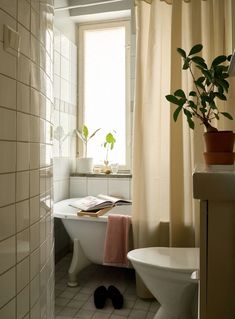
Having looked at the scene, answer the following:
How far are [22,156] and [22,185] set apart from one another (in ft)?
0.35

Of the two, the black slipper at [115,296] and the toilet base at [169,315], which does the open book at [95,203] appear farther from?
the toilet base at [169,315]

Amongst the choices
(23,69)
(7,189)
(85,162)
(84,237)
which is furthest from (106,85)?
(7,189)

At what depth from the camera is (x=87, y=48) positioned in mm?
2814

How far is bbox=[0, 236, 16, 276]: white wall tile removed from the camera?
0.89 m

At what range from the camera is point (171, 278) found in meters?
1.34

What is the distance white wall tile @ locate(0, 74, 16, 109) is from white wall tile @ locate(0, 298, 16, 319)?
0.68m

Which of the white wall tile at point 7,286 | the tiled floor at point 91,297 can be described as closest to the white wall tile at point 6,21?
the white wall tile at point 7,286

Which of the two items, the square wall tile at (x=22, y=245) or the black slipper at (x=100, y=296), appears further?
the black slipper at (x=100, y=296)

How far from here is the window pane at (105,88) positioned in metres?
2.72

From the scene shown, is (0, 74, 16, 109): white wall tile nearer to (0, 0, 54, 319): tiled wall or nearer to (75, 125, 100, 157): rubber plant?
(0, 0, 54, 319): tiled wall

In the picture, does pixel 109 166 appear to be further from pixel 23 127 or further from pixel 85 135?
pixel 23 127

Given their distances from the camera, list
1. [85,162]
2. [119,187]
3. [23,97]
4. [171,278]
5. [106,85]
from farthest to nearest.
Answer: [106,85]
[85,162]
[119,187]
[171,278]
[23,97]

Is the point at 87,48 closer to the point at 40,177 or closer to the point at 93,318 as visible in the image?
the point at 40,177

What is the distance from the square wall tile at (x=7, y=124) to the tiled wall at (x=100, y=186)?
1630 millimetres
